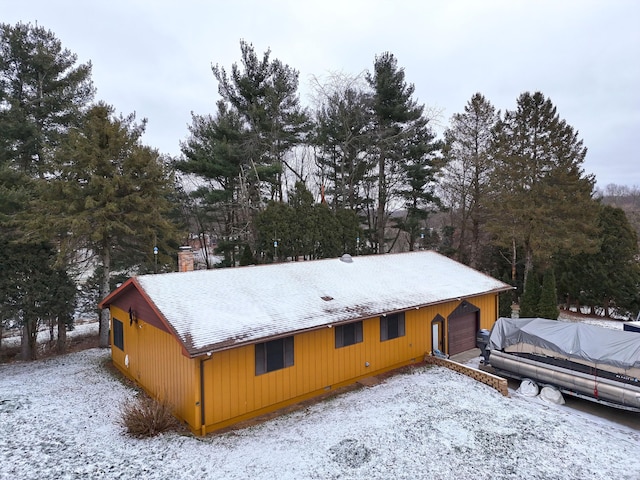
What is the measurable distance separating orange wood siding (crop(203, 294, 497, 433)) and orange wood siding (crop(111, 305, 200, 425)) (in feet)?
1.46

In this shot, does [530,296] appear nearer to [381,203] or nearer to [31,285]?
[381,203]

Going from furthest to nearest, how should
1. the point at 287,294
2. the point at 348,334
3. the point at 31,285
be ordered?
the point at 31,285 → the point at 287,294 → the point at 348,334

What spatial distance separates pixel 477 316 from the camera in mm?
14891

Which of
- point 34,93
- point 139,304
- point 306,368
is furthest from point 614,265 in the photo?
point 34,93

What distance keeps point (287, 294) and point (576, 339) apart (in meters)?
8.40

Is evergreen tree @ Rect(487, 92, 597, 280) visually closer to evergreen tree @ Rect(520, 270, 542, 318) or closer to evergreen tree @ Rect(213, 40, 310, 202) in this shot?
evergreen tree @ Rect(520, 270, 542, 318)

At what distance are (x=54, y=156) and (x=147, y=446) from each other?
464 inches

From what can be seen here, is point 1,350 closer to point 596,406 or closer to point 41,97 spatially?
point 41,97

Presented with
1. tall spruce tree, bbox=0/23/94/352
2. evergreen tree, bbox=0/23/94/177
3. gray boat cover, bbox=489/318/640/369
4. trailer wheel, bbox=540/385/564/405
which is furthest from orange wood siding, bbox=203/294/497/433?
evergreen tree, bbox=0/23/94/177

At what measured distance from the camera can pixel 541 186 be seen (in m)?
20.5

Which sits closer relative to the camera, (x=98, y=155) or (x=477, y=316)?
(x=98, y=155)

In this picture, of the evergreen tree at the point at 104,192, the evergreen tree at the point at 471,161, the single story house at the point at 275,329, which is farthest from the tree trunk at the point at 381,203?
the evergreen tree at the point at 104,192

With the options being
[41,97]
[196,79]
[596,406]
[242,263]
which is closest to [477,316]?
[596,406]

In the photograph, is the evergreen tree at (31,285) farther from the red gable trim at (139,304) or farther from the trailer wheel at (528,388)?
the trailer wheel at (528,388)
